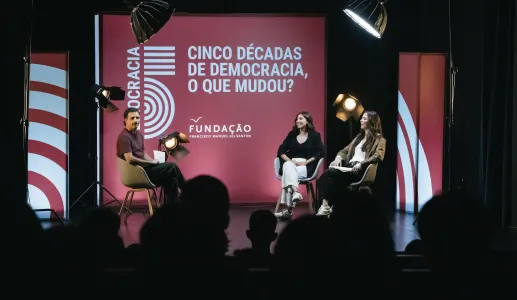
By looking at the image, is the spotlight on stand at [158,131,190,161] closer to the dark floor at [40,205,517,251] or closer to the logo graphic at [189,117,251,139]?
the logo graphic at [189,117,251,139]

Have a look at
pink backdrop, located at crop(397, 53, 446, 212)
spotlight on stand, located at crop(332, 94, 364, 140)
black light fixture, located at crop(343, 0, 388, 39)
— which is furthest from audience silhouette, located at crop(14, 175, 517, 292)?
pink backdrop, located at crop(397, 53, 446, 212)

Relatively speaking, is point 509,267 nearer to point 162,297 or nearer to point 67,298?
point 162,297

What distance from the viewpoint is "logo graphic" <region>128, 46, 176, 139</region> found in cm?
845

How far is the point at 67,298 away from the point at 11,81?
4011 mm

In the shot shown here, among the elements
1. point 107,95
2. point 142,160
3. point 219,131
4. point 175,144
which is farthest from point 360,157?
point 107,95

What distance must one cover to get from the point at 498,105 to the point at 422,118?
1.20m

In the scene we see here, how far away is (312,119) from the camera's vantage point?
8.23 m

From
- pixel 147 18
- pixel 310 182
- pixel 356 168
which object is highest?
pixel 147 18

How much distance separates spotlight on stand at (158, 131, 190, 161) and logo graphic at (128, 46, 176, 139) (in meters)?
0.46

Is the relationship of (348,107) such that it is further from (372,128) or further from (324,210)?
(324,210)

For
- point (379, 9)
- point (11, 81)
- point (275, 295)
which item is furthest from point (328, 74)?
point (275, 295)

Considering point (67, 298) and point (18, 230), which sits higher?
point (18, 230)

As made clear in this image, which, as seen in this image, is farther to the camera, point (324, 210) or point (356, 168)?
point (324, 210)

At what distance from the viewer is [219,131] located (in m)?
8.61
